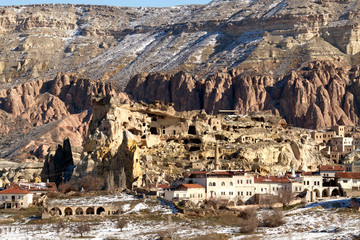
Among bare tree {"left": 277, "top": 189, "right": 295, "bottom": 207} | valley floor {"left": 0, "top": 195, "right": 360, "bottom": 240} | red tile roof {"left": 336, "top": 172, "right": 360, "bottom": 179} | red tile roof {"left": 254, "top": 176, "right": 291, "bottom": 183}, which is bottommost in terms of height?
valley floor {"left": 0, "top": 195, "right": 360, "bottom": 240}

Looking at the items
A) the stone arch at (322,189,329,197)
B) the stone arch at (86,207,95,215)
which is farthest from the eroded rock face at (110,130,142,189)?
the stone arch at (322,189,329,197)

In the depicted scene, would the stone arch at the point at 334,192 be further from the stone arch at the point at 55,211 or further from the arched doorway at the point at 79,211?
the stone arch at the point at 55,211

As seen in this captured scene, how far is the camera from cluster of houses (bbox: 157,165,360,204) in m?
125

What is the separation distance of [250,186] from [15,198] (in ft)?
106

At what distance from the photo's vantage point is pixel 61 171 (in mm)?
158125

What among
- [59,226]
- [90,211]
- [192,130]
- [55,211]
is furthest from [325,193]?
[192,130]

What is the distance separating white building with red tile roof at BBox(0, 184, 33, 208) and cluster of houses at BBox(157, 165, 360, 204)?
1816 cm

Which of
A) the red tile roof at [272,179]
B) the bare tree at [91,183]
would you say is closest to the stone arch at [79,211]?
the bare tree at [91,183]

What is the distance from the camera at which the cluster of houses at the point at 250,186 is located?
12462 centimetres

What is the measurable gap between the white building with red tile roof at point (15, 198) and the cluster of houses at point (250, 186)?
18165 millimetres

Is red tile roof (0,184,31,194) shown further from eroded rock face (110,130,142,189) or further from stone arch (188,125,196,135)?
stone arch (188,125,196,135)

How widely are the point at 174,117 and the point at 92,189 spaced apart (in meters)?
37.6

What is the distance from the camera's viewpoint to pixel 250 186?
420ft

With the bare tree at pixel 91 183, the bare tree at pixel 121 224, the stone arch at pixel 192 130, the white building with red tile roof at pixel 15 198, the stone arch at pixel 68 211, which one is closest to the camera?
the bare tree at pixel 121 224
